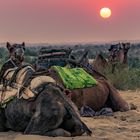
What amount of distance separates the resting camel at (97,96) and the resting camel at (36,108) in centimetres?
183

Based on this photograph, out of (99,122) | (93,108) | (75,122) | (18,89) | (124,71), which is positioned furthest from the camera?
(124,71)

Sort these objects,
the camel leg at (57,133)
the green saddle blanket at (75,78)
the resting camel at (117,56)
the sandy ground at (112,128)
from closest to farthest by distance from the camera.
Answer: the camel leg at (57,133) → the sandy ground at (112,128) → the green saddle blanket at (75,78) → the resting camel at (117,56)

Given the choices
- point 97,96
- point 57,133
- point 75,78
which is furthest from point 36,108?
point 97,96

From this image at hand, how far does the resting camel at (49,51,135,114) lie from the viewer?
11641mm

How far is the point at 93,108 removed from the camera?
12.1 m

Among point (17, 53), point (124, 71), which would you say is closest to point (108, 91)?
point (17, 53)

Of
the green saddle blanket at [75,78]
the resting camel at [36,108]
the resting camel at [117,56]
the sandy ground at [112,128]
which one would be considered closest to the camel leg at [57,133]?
the resting camel at [36,108]

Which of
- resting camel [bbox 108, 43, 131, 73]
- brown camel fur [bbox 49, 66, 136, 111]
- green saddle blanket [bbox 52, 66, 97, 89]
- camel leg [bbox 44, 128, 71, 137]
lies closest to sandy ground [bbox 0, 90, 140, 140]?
camel leg [bbox 44, 128, 71, 137]

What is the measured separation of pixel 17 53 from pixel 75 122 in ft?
9.09

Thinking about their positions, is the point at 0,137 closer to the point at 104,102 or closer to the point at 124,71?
the point at 104,102

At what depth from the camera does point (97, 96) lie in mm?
11969

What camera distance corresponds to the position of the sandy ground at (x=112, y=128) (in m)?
8.72

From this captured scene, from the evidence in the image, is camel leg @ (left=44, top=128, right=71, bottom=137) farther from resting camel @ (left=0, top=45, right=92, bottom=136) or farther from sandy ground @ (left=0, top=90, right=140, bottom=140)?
sandy ground @ (left=0, top=90, right=140, bottom=140)

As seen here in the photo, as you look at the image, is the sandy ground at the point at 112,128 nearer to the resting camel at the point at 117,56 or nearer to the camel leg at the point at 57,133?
the camel leg at the point at 57,133
